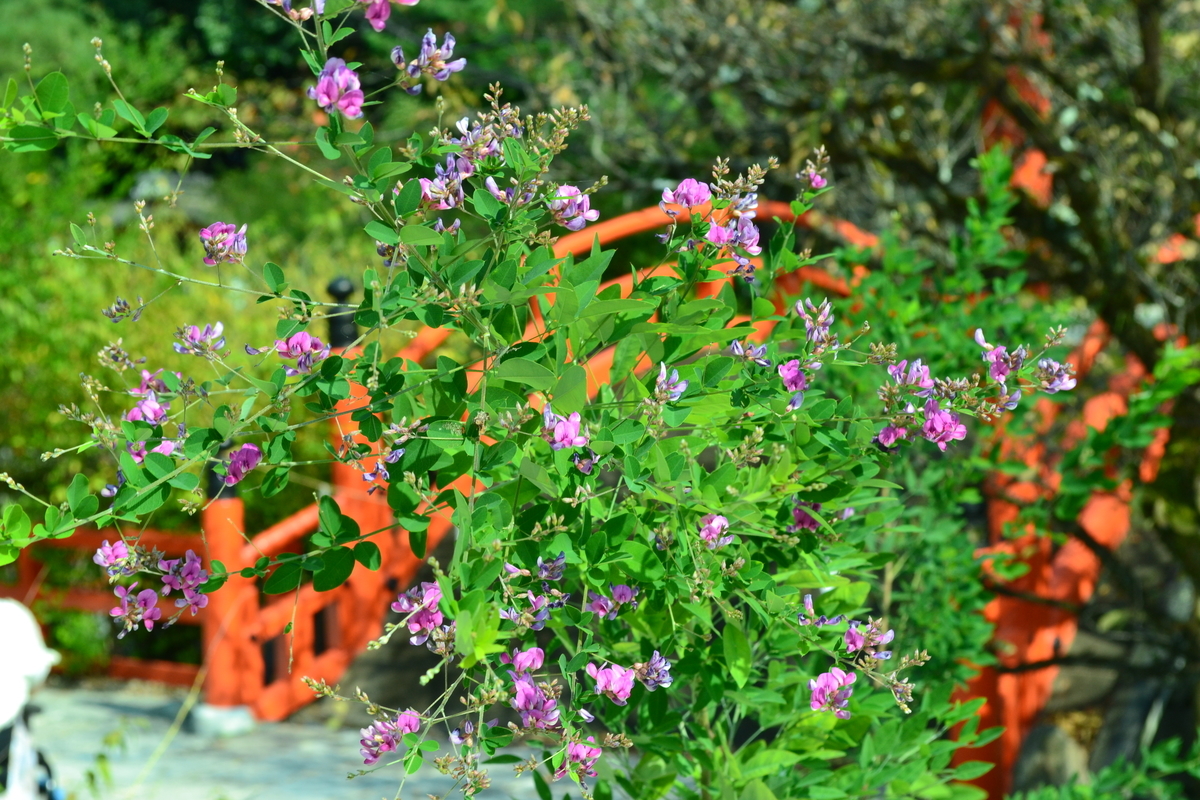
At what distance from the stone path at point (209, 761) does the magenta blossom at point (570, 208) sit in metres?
2.69

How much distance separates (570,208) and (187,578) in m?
0.73

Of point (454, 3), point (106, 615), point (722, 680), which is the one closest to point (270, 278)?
point (722, 680)

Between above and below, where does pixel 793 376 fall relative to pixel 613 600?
above

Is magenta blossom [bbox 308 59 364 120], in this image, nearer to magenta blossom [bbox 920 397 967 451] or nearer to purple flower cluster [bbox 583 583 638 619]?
purple flower cluster [bbox 583 583 638 619]

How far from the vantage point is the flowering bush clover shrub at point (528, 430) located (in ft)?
4.92

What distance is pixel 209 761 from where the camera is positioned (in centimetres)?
473

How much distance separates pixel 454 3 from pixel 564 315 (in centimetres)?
1369

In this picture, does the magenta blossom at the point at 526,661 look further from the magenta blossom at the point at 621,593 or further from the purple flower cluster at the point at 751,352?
the purple flower cluster at the point at 751,352

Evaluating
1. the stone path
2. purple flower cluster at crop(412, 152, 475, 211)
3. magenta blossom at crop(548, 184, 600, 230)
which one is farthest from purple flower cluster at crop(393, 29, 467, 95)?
the stone path

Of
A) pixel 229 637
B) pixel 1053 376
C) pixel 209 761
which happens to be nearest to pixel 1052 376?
pixel 1053 376

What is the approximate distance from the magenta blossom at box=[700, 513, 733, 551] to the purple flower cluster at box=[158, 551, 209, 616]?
0.68m

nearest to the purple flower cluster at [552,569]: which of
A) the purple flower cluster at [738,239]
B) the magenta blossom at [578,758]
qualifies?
the magenta blossom at [578,758]

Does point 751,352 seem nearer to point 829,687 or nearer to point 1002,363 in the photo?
point 1002,363

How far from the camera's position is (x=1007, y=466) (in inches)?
134
